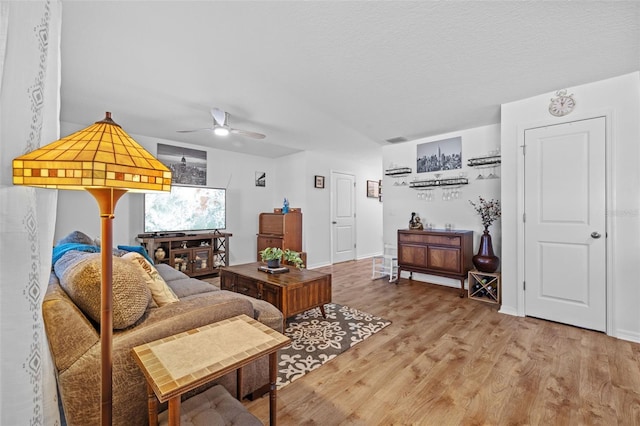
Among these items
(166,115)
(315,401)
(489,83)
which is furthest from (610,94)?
(166,115)

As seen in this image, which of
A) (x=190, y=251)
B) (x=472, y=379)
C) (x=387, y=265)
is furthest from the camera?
(x=387, y=265)

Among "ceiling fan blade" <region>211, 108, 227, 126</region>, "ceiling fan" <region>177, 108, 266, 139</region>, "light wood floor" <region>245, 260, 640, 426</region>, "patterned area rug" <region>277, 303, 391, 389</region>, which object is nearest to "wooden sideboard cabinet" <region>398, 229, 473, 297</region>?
"light wood floor" <region>245, 260, 640, 426</region>

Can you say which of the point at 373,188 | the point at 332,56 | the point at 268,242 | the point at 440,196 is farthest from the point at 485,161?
the point at 268,242

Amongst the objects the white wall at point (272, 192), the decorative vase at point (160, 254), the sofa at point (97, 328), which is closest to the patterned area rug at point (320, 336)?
the sofa at point (97, 328)

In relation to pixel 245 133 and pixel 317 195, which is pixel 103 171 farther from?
pixel 317 195

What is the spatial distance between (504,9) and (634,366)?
2760mm

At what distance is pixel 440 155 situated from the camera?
4535 millimetres

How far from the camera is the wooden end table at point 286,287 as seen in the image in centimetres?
260

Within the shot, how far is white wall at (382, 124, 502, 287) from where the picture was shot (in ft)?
13.2

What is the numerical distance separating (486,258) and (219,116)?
3.86 m

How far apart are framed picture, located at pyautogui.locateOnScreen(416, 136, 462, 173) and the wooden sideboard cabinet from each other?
112cm

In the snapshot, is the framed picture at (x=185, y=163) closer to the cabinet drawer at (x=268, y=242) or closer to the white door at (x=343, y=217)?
the cabinet drawer at (x=268, y=242)

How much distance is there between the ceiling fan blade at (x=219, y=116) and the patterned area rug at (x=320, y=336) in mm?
2530

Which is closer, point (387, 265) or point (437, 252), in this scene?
point (437, 252)
